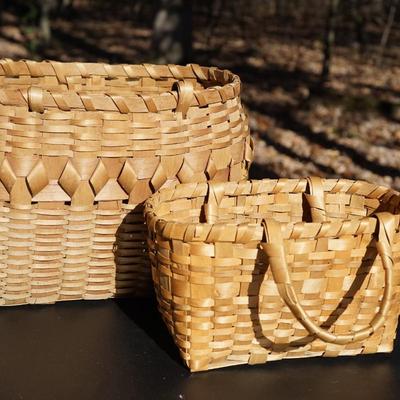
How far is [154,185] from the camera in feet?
3.50

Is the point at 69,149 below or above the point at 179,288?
above

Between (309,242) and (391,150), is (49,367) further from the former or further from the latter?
(391,150)

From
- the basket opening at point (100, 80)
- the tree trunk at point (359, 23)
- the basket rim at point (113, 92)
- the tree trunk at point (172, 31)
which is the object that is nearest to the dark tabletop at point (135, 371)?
the basket rim at point (113, 92)

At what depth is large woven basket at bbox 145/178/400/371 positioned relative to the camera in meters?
0.87

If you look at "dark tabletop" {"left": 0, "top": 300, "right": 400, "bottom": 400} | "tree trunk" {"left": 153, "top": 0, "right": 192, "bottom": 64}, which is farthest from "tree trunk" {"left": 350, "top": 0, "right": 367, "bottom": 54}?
"dark tabletop" {"left": 0, "top": 300, "right": 400, "bottom": 400}

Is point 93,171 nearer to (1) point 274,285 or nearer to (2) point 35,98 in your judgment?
(2) point 35,98

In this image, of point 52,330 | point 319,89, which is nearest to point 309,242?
point 52,330

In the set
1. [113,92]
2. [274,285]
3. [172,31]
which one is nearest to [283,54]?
[172,31]

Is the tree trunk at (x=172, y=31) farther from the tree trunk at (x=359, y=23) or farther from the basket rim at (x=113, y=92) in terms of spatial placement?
the basket rim at (x=113, y=92)

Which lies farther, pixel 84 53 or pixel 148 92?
pixel 84 53

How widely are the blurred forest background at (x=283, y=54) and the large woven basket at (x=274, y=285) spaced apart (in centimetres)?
191

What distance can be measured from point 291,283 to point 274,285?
0.11ft

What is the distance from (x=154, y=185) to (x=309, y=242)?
0.27 m

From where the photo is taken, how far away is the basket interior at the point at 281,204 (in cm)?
107
